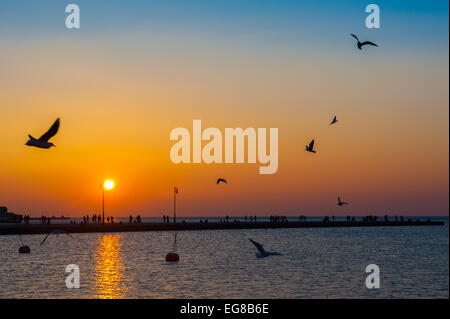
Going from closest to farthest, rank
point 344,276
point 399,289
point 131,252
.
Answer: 1. point 399,289
2. point 344,276
3. point 131,252

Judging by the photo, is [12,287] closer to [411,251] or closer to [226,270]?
[226,270]

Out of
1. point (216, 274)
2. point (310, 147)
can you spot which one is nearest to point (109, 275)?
point (216, 274)

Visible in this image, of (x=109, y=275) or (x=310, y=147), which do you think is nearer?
(x=310, y=147)

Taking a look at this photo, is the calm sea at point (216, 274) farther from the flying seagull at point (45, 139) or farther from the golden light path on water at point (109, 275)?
the flying seagull at point (45, 139)

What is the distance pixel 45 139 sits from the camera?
930 inches

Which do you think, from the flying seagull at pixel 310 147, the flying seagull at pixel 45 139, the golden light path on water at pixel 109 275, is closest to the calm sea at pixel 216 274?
the golden light path on water at pixel 109 275

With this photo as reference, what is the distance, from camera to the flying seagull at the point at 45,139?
911 inches

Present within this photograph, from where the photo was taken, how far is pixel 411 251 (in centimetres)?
8612

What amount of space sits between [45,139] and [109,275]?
3015cm

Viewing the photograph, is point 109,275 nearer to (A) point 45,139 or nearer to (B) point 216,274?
(B) point 216,274

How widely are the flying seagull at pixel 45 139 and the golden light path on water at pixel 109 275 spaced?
1804cm

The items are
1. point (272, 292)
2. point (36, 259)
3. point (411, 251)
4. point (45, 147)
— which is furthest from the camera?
point (411, 251)
